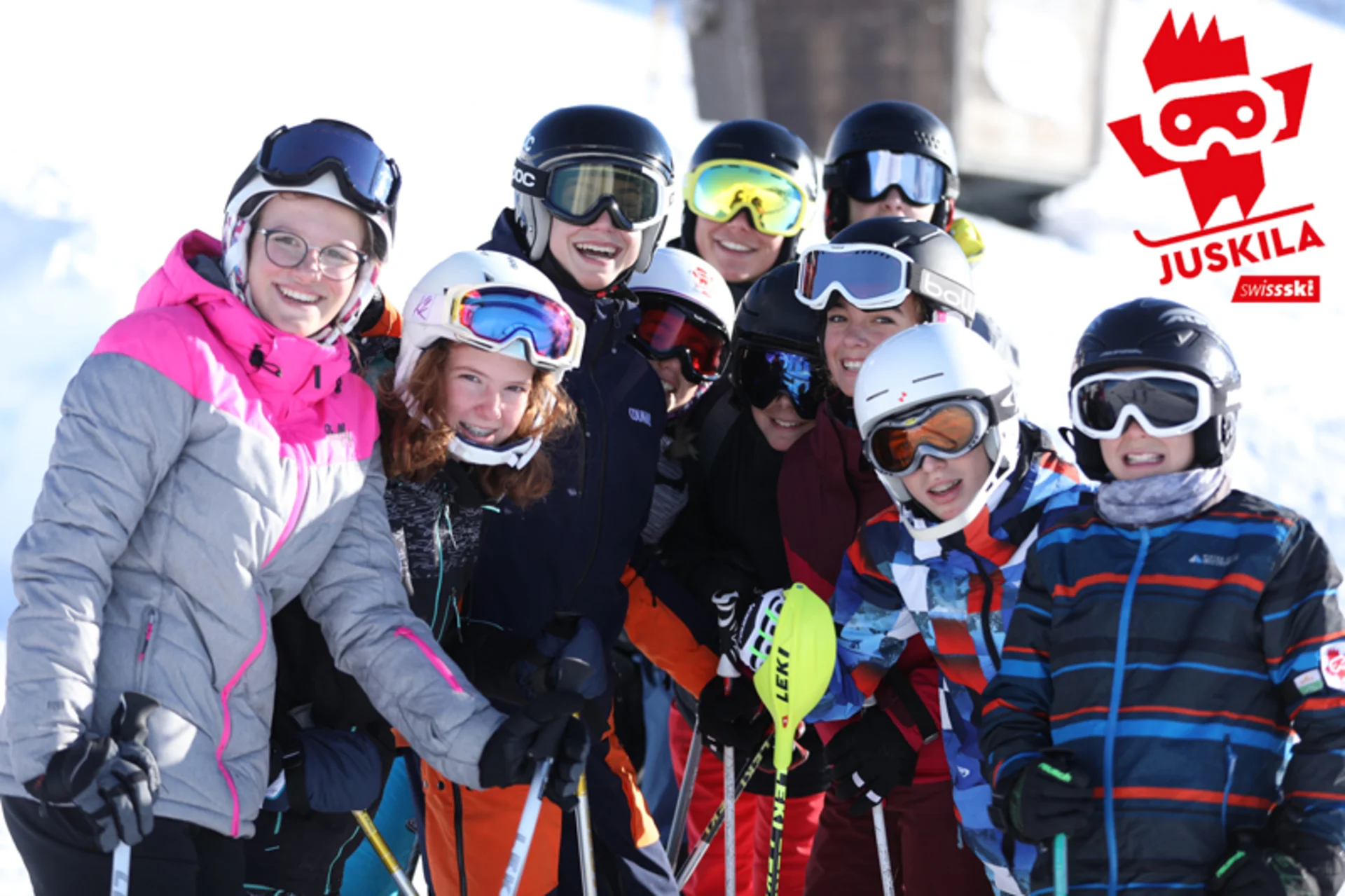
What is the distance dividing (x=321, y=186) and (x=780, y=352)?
163cm

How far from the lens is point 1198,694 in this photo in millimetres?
2711

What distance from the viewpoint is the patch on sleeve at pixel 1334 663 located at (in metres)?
2.57

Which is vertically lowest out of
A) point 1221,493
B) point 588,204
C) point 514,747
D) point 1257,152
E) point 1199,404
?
point 514,747

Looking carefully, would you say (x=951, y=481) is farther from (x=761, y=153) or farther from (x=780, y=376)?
(x=761, y=153)

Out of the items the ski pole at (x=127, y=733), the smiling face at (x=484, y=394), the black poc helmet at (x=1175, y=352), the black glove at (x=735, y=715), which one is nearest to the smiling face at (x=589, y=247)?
the smiling face at (x=484, y=394)

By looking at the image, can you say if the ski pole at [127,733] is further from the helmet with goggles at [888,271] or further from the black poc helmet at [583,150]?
the helmet with goggles at [888,271]

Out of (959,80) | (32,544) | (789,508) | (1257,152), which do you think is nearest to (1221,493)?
(789,508)

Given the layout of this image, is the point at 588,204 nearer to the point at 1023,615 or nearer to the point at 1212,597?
the point at 1023,615

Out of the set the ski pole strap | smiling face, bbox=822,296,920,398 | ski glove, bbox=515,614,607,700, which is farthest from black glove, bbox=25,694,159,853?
smiling face, bbox=822,296,920,398

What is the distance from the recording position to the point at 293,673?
313cm

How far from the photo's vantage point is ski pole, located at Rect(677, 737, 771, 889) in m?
4.18

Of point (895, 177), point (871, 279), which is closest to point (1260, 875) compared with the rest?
point (871, 279)

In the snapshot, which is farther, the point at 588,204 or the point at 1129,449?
the point at 588,204

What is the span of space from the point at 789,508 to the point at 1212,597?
59.3 inches
